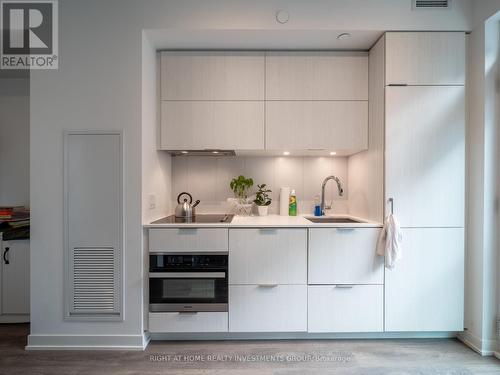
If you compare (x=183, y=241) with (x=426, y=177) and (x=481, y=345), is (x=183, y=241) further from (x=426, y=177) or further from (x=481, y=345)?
(x=481, y=345)

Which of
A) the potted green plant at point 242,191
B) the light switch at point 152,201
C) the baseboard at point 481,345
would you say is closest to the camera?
the baseboard at point 481,345

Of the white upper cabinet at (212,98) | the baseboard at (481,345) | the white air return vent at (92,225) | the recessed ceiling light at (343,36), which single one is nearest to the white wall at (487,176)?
the baseboard at (481,345)

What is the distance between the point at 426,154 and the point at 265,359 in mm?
1957

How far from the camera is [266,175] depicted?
2.82 m

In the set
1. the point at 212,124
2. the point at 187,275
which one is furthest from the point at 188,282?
the point at 212,124

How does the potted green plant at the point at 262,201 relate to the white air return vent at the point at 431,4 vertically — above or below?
below

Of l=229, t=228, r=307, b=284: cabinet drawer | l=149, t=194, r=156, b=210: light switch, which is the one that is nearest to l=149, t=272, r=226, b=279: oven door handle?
l=229, t=228, r=307, b=284: cabinet drawer

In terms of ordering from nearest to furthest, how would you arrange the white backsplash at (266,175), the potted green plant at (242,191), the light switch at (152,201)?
1. the light switch at (152,201)
2. the potted green plant at (242,191)
3. the white backsplash at (266,175)

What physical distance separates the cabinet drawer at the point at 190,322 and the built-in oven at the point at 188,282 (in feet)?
0.15

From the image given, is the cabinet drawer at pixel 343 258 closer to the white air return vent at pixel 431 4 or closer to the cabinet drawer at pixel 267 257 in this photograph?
the cabinet drawer at pixel 267 257

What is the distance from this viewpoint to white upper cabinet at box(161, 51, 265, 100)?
2.37 meters

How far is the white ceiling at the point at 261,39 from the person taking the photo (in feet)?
7.01

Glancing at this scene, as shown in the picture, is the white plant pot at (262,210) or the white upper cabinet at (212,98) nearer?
the white upper cabinet at (212,98)

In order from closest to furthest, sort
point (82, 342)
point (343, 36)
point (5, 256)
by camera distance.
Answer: point (82, 342) < point (343, 36) < point (5, 256)
